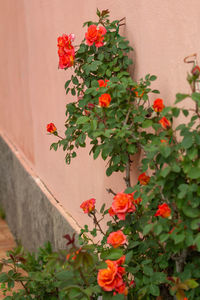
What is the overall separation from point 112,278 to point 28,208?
9.77ft

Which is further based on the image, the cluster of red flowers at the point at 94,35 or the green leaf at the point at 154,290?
the cluster of red flowers at the point at 94,35

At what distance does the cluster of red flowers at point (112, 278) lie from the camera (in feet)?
5.94

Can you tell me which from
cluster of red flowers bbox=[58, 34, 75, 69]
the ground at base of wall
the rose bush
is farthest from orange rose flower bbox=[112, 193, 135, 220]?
the ground at base of wall

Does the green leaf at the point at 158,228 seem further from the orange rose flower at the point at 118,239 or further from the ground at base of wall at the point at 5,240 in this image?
the ground at base of wall at the point at 5,240

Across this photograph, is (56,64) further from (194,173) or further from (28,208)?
(194,173)

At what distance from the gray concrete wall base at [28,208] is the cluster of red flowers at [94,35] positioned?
1.44 meters

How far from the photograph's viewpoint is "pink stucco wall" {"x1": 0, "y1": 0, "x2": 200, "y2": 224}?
206 centimetres

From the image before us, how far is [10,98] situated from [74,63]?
3435 millimetres

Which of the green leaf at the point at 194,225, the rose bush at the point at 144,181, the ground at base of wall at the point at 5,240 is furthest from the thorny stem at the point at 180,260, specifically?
the ground at base of wall at the point at 5,240

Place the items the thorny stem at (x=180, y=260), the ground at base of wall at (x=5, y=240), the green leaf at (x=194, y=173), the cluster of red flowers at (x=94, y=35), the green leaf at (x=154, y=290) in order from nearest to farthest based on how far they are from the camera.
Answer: the green leaf at (x=194, y=173) < the thorny stem at (x=180, y=260) < the green leaf at (x=154, y=290) < the cluster of red flowers at (x=94, y=35) < the ground at base of wall at (x=5, y=240)

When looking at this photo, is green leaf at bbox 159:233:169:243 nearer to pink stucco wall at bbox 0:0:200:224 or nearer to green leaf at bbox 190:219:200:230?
green leaf at bbox 190:219:200:230

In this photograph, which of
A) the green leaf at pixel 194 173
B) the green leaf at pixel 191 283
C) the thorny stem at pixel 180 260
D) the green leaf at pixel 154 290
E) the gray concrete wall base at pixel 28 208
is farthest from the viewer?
the gray concrete wall base at pixel 28 208

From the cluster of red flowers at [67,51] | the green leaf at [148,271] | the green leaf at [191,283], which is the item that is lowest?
the green leaf at [191,283]

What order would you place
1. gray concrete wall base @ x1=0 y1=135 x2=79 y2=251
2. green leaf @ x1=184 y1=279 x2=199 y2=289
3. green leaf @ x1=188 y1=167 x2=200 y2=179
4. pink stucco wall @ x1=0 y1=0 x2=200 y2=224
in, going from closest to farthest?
green leaf @ x1=188 y1=167 x2=200 y2=179 < green leaf @ x1=184 y1=279 x2=199 y2=289 < pink stucco wall @ x1=0 y1=0 x2=200 y2=224 < gray concrete wall base @ x1=0 y1=135 x2=79 y2=251
